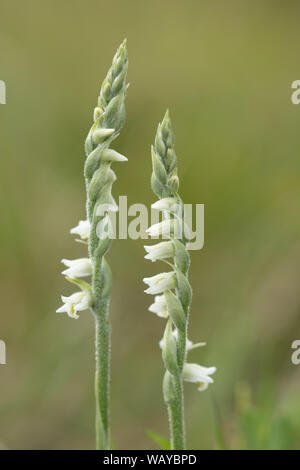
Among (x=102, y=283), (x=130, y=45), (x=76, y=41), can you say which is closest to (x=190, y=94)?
(x=130, y=45)

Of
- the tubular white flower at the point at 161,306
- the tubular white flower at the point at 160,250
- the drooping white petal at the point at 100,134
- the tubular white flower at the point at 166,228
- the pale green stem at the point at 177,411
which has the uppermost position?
the drooping white petal at the point at 100,134

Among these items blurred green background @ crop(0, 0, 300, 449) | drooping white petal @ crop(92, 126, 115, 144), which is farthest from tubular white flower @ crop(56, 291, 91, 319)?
blurred green background @ crop(0, 0, 300, 449)

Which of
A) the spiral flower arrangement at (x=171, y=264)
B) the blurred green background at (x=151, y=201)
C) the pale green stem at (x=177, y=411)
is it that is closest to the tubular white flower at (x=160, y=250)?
the spiral flower arrangement at (x=171, y=264)

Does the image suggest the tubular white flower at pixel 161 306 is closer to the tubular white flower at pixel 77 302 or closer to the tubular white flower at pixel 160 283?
the tubular white flower at pixel 160 283

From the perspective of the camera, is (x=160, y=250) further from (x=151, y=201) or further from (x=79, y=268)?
(x=151, y=201)

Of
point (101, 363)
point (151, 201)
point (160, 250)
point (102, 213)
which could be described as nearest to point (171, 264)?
point (160, 250)
